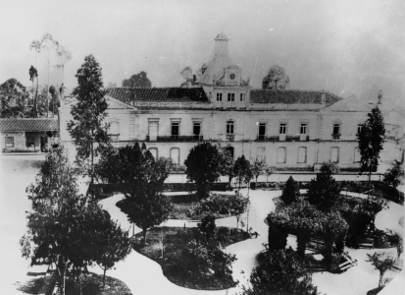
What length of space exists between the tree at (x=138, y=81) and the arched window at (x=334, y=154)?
216cm

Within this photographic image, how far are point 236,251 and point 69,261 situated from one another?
1.79 meters

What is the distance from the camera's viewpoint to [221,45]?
4.40 meters

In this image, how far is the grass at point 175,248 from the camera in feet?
15.1

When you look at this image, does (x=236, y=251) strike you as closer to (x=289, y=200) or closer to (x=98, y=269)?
(x=289, y=200)

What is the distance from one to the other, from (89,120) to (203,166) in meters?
1.31

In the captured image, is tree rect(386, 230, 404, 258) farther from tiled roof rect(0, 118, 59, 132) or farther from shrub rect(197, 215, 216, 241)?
tiled roof rect(0, 118, 59, 132)

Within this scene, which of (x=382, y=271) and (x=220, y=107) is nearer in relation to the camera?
(x=220, y=107)

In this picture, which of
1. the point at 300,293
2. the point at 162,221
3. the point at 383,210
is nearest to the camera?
the point at 300,293

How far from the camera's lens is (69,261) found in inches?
179

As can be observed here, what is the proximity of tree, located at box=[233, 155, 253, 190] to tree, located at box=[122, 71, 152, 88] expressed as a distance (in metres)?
1.31

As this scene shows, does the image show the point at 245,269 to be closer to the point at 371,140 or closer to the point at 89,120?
the point at 371,140

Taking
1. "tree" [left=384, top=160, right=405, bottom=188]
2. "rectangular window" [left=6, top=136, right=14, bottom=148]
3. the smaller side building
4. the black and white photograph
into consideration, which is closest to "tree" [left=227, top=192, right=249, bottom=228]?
the black and white photograph

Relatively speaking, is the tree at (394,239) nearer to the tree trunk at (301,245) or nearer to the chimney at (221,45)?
the tree trunk at (301,245)

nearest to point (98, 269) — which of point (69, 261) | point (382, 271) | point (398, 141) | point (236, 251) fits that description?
point (69, 261)
